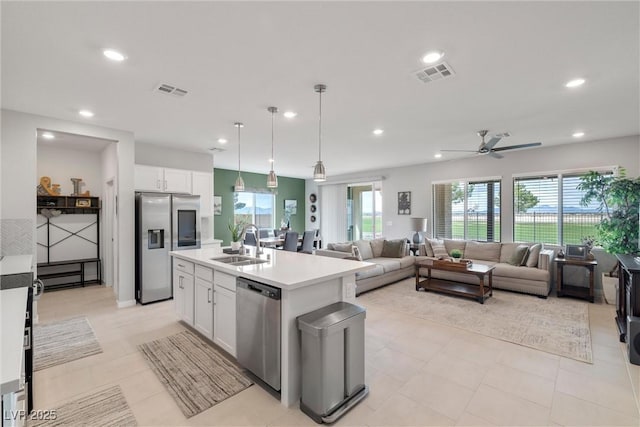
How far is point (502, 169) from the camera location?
240 inches

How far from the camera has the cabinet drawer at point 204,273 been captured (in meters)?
2.94

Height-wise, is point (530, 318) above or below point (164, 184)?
below

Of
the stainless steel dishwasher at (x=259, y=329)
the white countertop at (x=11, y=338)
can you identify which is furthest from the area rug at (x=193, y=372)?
the white countertop at (x=11, y=338)

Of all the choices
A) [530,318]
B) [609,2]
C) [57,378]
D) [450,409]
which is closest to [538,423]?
[450,409]

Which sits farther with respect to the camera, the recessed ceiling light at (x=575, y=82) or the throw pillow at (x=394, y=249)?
the throw pillow at (x=394, y=249)

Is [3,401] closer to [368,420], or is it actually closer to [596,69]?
[368,420]

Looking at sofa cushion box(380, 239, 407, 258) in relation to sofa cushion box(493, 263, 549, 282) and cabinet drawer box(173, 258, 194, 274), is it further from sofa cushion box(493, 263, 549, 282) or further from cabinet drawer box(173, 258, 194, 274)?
cabinet drawer box(173, 258, 194, 274)

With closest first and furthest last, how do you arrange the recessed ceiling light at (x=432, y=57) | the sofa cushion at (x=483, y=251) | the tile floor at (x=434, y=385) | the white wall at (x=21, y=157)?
1. the tile floor at (x=434, y=385)
2. the recessed ceiling light at (x=432, y=57)
3. the white wall at (x=21, y=157)
4. the sofa cushion at (x=483, y=251)

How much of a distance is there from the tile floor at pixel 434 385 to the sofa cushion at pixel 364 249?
8.15 feet

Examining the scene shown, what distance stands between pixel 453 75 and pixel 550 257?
3.98 metres

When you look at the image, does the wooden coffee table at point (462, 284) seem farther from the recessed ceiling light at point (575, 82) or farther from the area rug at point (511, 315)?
the recessed ceiling light at point (575, 82)

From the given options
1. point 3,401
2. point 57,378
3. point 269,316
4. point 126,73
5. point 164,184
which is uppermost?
point 126,73

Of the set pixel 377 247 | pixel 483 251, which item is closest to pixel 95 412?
pixel 377 247

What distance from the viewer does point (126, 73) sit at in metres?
2.63
